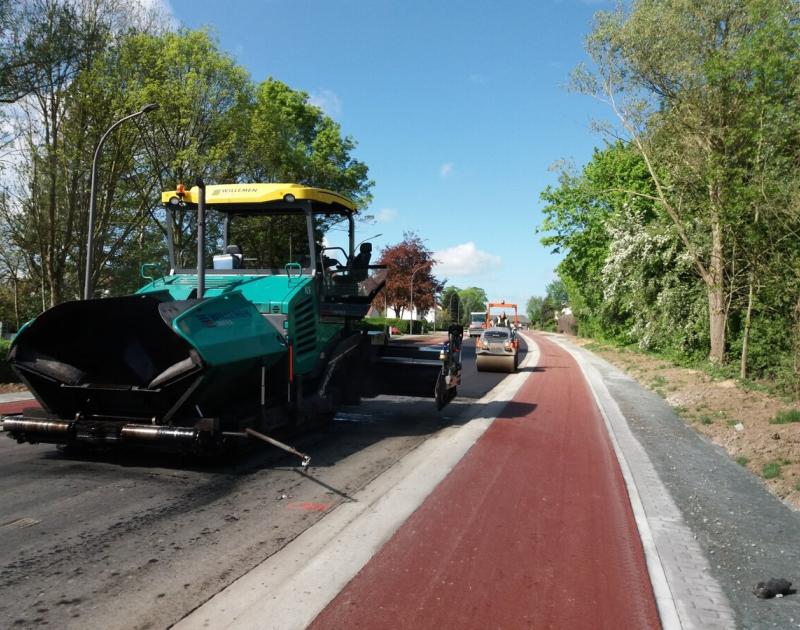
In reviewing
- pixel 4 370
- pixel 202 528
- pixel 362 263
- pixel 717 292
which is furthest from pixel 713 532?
pixel 717 292

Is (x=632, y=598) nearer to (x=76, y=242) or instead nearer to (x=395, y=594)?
(x=395, y=594)

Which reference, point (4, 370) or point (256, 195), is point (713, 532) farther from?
point (4, 370)

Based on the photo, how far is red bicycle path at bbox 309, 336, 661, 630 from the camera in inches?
152

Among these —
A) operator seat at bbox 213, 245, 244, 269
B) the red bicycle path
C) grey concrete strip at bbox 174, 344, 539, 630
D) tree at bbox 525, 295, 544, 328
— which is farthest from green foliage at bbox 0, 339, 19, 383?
tree at bbox 525, 295, 544, 328

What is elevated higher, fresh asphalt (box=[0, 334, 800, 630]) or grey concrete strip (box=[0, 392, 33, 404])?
grey concrete strip (box=[0, 392, 33, 404])

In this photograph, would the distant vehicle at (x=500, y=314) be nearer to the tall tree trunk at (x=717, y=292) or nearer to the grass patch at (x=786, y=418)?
the tall tree trunk at (x=717, y=292)

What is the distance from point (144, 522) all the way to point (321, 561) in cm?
166

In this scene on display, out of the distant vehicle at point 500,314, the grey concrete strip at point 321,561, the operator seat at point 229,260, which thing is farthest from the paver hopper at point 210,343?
the distant vehicle at point 500,314

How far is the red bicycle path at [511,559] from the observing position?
3.87 meters

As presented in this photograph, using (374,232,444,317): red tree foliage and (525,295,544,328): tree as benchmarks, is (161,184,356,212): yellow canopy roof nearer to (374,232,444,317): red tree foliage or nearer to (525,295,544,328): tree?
(374,232,444,317): red tree foliage

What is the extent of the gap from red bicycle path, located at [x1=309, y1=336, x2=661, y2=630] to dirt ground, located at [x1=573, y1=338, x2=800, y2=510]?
184 centimetres

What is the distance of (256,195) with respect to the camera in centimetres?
840

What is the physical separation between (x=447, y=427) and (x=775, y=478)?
4.81 metres

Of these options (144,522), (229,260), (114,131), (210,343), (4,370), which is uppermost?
(114,131)
